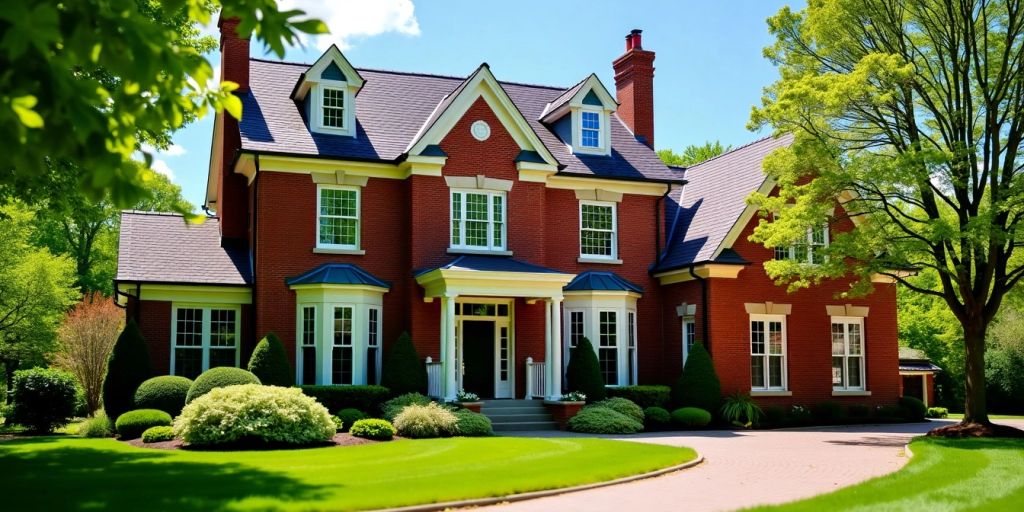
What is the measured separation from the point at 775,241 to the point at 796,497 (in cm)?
1149

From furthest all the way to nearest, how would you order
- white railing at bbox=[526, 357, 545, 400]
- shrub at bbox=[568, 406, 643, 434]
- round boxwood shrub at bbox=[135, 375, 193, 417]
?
white railing at bbox=[526, 357, 545, 400], shrub at bbox=[568, 406, 643, 434], round boxwood shrub at bbox=[135, 375, 193, 417]

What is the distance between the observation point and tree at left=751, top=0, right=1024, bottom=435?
73.8ft

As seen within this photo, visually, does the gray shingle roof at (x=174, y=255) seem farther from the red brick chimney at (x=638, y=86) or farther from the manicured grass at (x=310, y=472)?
the red brick chimney at (x=638, y=86)

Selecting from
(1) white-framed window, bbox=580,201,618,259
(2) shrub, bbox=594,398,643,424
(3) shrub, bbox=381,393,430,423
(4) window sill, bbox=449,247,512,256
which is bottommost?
(2) shrub, bbox=594,398,643,424

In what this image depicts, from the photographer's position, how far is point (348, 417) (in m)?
23.7

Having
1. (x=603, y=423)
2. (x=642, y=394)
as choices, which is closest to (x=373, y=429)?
(x=603, y=423)

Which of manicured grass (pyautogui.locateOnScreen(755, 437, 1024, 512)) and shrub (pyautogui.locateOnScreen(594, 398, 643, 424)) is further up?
shrub (pyautogui.locateOnScreen(594, 398, 643, 424))

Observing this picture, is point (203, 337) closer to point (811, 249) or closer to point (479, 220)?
point (479, 220)

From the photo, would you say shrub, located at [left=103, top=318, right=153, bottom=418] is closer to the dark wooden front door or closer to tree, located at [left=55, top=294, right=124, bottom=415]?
the dark wooden front door

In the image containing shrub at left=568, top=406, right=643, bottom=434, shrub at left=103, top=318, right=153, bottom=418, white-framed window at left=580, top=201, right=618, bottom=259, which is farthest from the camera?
white-framed window at left=580, top=201, right=618, bottom=259

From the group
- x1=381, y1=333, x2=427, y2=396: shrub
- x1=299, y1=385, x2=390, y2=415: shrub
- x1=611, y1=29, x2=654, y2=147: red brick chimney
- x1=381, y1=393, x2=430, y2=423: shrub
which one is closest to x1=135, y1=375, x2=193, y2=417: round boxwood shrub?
x1=299, y1=385, x2=390, y2=415: shrub

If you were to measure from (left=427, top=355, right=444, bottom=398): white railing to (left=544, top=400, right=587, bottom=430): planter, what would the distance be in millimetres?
3199

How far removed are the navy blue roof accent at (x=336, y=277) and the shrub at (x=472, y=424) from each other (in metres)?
4.97

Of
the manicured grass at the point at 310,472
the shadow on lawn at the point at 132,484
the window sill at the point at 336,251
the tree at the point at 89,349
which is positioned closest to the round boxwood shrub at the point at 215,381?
the manicured grass at the point at 310,472
